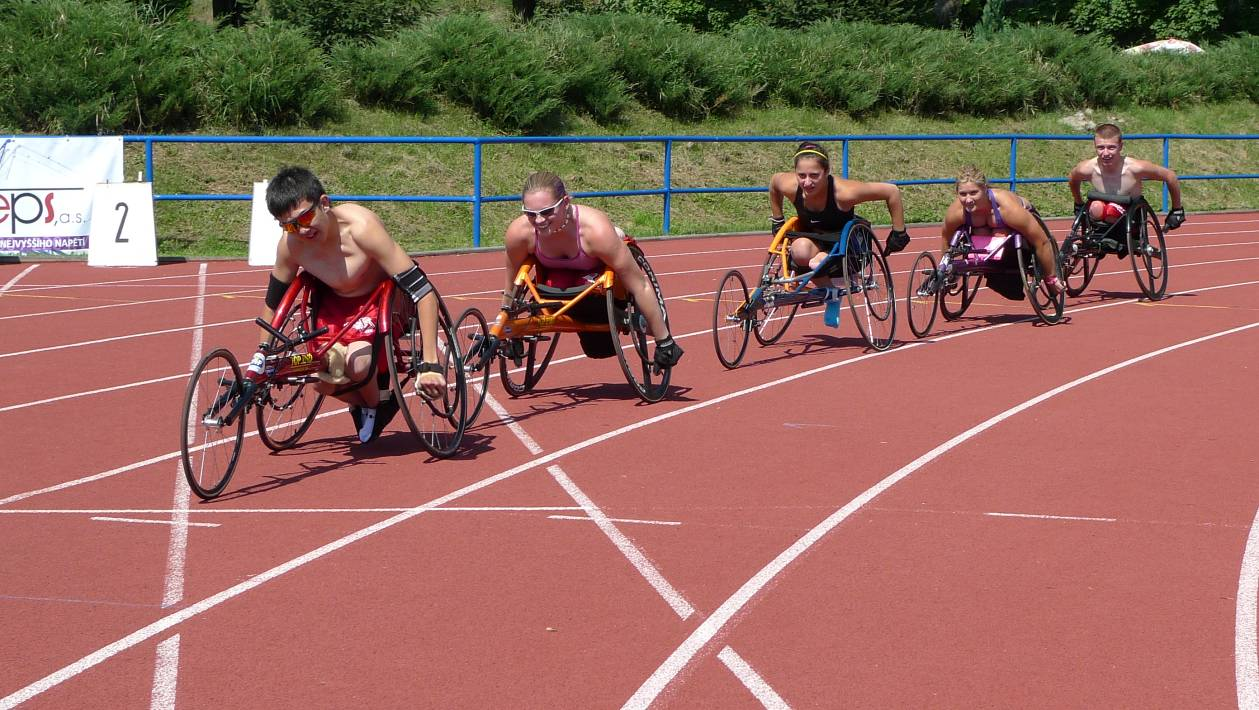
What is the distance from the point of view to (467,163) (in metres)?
25.8

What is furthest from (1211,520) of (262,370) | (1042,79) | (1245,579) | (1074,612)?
(1042,79)

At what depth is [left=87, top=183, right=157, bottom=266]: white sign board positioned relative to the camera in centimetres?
1808

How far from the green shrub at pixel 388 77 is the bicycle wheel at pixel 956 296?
589 inches

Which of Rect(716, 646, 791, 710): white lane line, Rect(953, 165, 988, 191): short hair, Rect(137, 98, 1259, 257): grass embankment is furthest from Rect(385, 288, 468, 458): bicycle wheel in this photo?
Rect(137, 98, 1259, 257): grass embankment

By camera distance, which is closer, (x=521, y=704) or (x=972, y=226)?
(x=521, y=704)

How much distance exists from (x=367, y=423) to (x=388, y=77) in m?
20.0

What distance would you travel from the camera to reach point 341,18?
2995cm

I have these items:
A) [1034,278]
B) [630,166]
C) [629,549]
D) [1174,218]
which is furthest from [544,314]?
[630,166]

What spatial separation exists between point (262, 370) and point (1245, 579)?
4304mm

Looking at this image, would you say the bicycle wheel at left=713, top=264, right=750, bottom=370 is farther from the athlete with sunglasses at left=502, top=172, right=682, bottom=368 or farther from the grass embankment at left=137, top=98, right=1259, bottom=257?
the grass embankment at left=137, top=98, right=1259, bottom=257

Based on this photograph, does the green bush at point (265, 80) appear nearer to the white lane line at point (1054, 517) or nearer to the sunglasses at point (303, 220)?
the sunglasses at point (303, 220)

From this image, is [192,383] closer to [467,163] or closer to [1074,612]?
[1074,612]

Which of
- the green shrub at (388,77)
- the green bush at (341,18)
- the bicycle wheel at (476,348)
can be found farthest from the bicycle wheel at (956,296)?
the green bush at (341,18)

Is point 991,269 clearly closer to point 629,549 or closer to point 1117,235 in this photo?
point 1117,235
